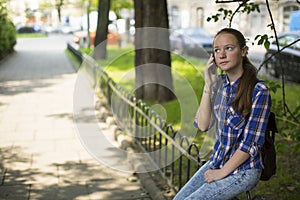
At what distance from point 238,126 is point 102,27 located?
19.9 meters

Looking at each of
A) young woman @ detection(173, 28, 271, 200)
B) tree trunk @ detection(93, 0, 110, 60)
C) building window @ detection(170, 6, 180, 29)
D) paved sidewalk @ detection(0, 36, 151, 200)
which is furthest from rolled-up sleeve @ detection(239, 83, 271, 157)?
building window @ detection(170, 6, 180, 29)

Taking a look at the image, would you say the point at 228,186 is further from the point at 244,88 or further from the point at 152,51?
the point at 152,51

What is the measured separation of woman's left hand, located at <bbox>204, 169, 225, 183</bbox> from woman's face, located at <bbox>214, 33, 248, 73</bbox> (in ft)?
1.98

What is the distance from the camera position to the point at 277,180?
566 cm

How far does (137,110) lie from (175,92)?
4348mm

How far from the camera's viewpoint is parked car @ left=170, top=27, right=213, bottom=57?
24.6 meters

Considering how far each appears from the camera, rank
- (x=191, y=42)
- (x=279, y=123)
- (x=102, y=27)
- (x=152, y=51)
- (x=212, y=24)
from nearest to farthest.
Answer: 1. (x=279, y=123)
2. (x=152, y=51)
3. (x=102, y=27)
4. (x=191, y=42)
5. (x=212, y=24)

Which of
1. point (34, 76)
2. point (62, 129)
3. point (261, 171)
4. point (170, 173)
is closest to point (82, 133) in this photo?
point (62, 129)

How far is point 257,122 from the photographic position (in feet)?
9.18

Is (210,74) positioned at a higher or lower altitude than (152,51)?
higher

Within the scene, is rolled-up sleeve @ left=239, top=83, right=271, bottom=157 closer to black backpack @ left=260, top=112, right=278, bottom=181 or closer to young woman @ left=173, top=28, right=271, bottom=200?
young woman @ left=173, top=28, right=271, bottom=200

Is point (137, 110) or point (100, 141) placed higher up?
point (137, 110)

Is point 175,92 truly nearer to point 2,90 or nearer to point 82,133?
point 82,133

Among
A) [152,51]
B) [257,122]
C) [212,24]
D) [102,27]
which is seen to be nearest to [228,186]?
[257,122]
